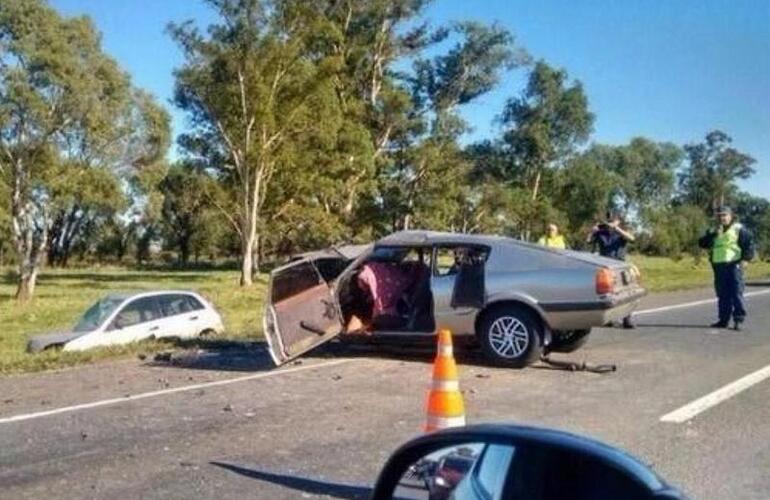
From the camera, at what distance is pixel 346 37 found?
56344 mm

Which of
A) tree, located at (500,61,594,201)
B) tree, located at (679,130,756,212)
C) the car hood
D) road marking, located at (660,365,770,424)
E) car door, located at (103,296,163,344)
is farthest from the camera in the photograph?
tree, located at (679,130,756,212)

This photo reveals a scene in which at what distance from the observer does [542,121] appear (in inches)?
2931

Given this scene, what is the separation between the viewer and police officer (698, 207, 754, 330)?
14242 millimetres

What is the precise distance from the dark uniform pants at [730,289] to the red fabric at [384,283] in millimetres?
5453

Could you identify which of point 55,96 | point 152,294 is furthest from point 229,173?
point 152,294

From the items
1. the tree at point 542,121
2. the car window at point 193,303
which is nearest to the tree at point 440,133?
the tree at point 542,121

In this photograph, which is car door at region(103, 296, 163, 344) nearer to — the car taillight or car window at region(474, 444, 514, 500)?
the car taillight

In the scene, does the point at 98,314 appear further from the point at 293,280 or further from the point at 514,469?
the point at 514,469

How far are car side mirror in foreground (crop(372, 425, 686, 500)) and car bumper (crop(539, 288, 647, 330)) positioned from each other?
27.3 ft

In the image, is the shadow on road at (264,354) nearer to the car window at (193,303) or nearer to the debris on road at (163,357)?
the debris on road at (163,357)

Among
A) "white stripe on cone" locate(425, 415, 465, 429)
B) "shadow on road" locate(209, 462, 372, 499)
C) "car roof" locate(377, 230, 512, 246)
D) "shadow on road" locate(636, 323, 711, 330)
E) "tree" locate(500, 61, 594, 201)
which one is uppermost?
"tree" locate(500, 61, 594, 201)

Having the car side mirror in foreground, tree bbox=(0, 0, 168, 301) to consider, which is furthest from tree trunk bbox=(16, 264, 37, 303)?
the car side mirror in foreground

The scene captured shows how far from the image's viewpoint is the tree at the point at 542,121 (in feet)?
242

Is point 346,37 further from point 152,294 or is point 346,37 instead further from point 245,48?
point 152,294
